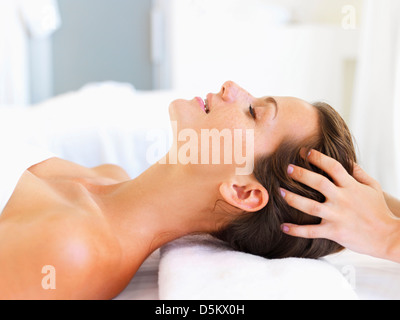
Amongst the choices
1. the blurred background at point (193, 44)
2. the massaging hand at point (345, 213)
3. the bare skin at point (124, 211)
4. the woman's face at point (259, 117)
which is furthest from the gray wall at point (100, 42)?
the massaging hand at point (345, 213)

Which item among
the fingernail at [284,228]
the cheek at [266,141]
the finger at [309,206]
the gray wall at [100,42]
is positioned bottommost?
the fingernail at [284,228]

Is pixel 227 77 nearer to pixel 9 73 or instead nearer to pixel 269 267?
pixel 9 73

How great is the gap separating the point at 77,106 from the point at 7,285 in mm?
1279

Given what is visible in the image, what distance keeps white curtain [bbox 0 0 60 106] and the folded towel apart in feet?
8.28

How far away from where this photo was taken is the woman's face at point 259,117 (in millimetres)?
1052

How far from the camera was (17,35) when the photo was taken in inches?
130

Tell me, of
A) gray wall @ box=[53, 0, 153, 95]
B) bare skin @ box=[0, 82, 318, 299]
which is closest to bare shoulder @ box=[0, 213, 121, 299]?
bare skin @ box=[0, 82, 318, 299]

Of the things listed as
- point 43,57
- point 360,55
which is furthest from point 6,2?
point 360,55

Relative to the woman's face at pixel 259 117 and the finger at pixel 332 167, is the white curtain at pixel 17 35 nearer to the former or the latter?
the woman's face at pixel 259 117

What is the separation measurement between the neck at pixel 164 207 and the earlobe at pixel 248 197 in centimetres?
4

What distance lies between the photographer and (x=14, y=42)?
3223 mm

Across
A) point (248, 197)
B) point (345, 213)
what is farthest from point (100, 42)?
point (345, 213)

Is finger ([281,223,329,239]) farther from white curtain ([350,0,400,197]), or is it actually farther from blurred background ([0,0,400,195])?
blurred background ([0,0,400,195])

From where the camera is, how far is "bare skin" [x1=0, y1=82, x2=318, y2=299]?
85 cm
